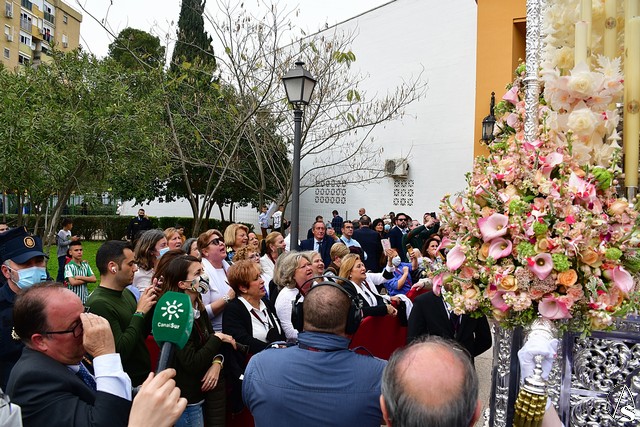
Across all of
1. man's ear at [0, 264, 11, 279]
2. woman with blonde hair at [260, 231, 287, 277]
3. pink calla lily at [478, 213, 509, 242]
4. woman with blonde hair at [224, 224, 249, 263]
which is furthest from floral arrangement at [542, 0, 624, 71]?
Answer: woman with blonde hair at [260, 231, 287, 277]

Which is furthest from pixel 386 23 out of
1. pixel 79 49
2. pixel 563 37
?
pixel 563 37

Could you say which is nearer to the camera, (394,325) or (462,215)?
(462,215)

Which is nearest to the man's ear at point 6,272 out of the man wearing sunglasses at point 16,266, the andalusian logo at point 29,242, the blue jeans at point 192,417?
A: the man wearing sunglasses at point 16,266

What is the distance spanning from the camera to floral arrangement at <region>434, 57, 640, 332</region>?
2.18 meters

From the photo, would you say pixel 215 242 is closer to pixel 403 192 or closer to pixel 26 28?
pixel 403 192

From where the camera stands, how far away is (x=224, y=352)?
413cm

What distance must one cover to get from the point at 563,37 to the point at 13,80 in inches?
388

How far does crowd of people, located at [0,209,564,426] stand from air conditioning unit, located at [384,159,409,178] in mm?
13880

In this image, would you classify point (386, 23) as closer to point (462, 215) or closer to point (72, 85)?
point (72, 85)

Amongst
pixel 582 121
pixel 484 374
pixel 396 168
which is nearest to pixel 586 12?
pixel 582 121

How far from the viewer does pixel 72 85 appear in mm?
9938

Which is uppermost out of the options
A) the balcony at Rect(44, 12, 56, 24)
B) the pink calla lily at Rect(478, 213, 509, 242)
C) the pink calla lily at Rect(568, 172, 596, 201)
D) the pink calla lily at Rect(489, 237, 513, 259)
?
the balcony at Rect(44, 12, 56, 24)

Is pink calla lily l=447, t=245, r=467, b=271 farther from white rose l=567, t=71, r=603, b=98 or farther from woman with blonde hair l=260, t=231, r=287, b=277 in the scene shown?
woman with blonde hair l=260, t=231, r=287, b=277

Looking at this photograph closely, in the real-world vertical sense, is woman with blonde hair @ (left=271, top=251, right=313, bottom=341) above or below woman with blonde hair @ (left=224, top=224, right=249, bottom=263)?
below
